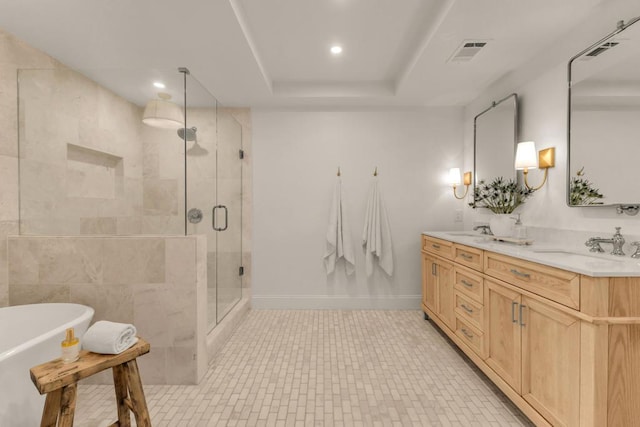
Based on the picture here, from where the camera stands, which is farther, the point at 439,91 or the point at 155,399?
the point at 439,91

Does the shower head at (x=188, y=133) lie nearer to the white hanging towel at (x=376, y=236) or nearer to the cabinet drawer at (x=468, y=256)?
the white hanging towel at (x=376, y=236)

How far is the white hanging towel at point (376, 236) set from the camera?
11.0 feet

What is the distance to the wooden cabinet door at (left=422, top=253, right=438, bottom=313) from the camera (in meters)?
2.86

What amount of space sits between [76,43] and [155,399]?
237 cm

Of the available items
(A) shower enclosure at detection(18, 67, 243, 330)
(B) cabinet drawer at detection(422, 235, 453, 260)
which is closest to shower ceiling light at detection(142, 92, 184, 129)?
(A) shower enclosure at detection(18, 67, 243, 330)

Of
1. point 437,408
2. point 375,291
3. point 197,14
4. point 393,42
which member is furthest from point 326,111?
point 437,408

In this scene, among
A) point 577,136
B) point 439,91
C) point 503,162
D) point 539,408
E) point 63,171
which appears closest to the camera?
point 539,408

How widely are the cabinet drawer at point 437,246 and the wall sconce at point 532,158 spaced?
2.38 feet

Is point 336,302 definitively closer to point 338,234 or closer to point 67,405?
point 338,234

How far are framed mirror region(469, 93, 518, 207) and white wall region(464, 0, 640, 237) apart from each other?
8cm

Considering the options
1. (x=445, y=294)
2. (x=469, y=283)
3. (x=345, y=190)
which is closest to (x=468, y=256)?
(x=469, y=283)

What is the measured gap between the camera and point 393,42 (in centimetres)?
244

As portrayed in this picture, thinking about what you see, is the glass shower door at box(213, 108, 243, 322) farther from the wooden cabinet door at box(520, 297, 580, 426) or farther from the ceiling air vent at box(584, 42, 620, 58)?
the ceiling air vent at box(584, 42, 620, 58)

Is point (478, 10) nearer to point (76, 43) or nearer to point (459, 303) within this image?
point (459, 303)
